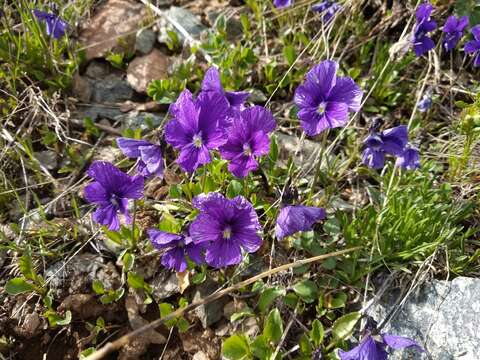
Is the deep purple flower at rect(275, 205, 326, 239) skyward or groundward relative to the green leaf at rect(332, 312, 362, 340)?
skyward

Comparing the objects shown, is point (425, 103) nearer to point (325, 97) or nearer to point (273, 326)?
point (325, 97)

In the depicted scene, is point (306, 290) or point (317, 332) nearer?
point (317, 332)

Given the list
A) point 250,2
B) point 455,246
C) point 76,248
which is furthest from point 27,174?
point 455,246

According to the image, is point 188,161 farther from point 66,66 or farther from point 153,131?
point 66,66

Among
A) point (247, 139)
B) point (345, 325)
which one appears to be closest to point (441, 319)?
point (345, 325)

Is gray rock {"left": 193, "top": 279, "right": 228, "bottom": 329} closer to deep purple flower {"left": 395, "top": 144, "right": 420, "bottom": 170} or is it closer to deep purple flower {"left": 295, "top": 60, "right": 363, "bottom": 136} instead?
deep purple flower {"left": 295, "top": 60, "right": 363, "bottom": 136}

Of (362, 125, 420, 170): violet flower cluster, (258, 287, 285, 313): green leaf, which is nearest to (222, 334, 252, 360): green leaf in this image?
(258, 287, 285, 313): green leaf
